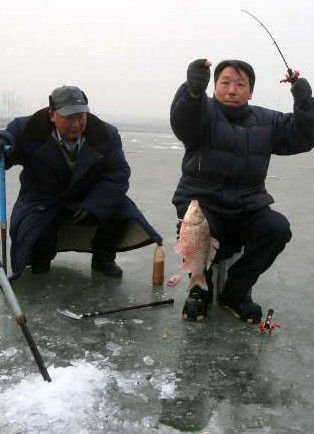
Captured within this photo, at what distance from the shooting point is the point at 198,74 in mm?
3473

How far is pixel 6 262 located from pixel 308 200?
18.4ft

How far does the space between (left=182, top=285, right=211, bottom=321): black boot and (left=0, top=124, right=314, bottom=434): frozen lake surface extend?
0.06 m

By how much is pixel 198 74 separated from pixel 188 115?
34 cm

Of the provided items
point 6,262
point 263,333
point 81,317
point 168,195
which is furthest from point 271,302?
point 168,195

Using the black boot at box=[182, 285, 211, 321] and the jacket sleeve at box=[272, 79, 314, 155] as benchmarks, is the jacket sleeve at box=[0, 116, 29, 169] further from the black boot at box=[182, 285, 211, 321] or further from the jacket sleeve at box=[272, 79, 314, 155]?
the jacket sleeve at box=[272, 79, 314, 155]

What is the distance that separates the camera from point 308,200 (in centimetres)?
870

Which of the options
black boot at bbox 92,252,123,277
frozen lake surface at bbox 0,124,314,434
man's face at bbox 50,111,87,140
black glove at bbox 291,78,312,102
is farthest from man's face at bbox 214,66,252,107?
black boot at bbox 92,252,123,277

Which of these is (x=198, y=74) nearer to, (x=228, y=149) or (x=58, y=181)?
(x=228, y=149)

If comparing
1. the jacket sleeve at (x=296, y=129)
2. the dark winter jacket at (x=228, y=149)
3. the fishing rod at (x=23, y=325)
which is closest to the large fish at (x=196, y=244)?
the dark winter jacket at (x=228, y=149)

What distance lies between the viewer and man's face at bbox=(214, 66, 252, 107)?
382 centimetres

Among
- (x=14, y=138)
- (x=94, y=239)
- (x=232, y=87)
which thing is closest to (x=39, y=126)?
(x=14, y=138)

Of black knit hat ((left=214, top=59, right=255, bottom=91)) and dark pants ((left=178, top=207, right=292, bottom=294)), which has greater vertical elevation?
black knit hat ((left=214, top=59, right=255, bottom=91))

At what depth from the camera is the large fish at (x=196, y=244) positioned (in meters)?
3.51

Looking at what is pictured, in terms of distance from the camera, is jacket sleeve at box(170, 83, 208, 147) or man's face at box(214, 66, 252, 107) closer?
jacket sleeve at box(170, 83, 208, 147)
